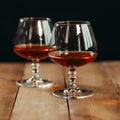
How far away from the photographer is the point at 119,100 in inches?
42.9

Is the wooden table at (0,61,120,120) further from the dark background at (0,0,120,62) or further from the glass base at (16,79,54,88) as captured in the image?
the dark background at (0,0,120,62)

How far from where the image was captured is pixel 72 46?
1132mm

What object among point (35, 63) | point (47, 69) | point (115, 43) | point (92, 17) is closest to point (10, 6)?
point (92, 17)

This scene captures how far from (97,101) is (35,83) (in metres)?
0.29

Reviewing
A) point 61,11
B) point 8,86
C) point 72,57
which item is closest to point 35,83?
point 8,86

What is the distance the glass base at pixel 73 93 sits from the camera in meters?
1.12

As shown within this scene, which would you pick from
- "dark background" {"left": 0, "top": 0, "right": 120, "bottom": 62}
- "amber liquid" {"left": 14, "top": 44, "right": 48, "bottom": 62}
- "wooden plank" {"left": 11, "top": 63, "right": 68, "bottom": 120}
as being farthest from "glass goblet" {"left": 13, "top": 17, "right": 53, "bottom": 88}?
"dark background" {"left": 0, "top": 0, "right": 120, "bottom": 62}

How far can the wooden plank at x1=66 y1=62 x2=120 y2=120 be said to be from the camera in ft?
3.07

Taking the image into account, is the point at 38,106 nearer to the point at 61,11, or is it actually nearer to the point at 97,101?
the point at 97,101

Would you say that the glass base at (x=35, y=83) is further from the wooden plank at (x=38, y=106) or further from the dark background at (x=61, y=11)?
the dark background at (x=61, y=11)

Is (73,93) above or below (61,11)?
below

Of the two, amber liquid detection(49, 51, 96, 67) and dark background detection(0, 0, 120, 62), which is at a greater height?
dark background detection(0, 0, 120, 62)

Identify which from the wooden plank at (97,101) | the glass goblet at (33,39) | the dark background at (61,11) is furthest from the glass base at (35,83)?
the dark background at (61,11)

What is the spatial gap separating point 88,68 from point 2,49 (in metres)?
0.95
